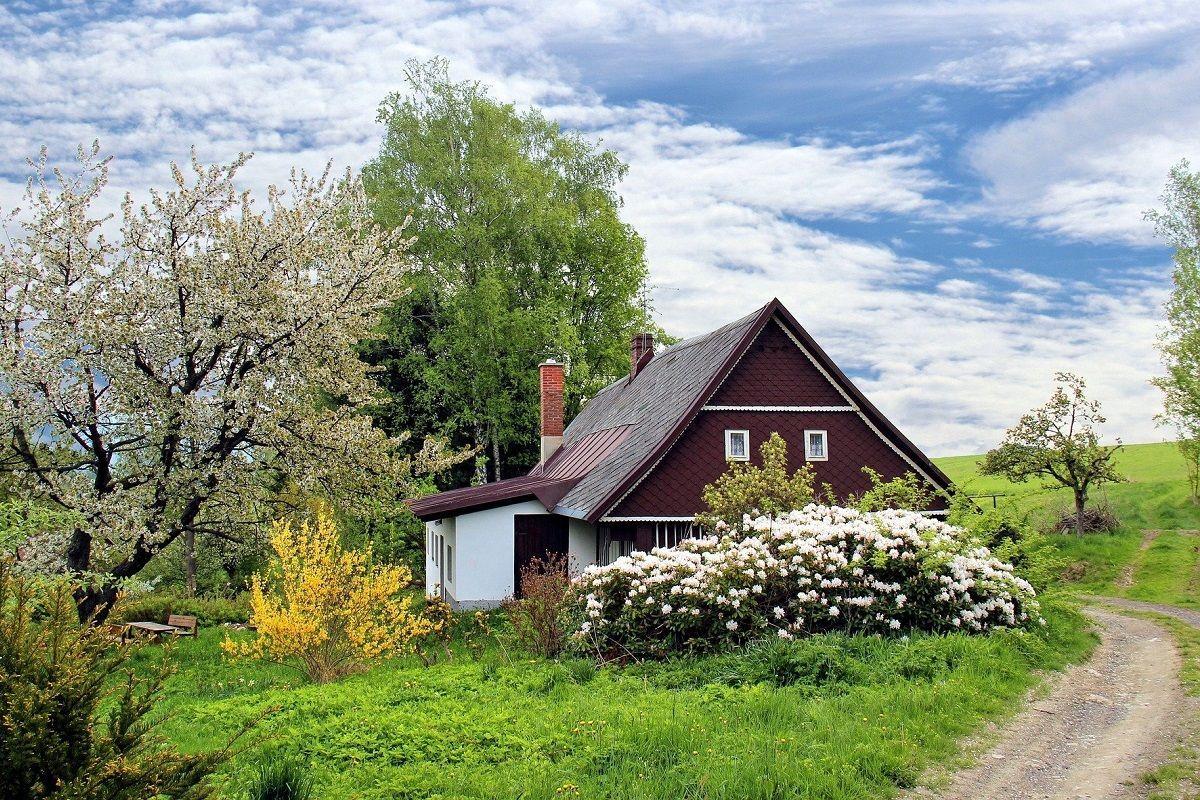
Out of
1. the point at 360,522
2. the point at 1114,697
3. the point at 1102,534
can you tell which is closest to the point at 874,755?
the point at 1114,697

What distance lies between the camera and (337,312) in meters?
15.4

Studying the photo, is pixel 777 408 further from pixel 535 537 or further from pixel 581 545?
pixel 535 537

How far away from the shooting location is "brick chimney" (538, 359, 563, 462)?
2877 cm

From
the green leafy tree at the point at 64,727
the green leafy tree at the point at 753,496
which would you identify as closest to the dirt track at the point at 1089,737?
the green leafy tree at the point at 753,496

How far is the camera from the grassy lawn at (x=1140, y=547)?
2297cm

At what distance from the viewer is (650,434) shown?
795 inches

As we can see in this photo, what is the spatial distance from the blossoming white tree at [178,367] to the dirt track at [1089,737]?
10.6 meters

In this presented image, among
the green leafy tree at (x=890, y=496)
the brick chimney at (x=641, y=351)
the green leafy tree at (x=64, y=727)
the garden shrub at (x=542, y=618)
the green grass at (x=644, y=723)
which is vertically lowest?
the green grass at (x=644, y=723)

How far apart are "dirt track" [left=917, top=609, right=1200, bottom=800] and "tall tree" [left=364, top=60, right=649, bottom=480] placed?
2281cm

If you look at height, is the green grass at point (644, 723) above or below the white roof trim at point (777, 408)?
below

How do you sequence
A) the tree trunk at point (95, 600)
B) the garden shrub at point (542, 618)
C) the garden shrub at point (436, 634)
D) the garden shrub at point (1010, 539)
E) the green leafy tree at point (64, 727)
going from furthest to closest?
the garden shrub at point (436, 634)
the garden shrub at point (1010, 539)
the tree trunk at point (95, 600)
the garden shrub at point (542, 618)
the green leafy tree at point (64, 727)

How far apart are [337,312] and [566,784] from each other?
10.3m

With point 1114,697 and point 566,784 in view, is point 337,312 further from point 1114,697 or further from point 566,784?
point 1114,697

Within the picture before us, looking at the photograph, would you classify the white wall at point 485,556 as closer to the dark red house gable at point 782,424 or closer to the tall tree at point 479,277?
the dark red house gable at point 782,424
